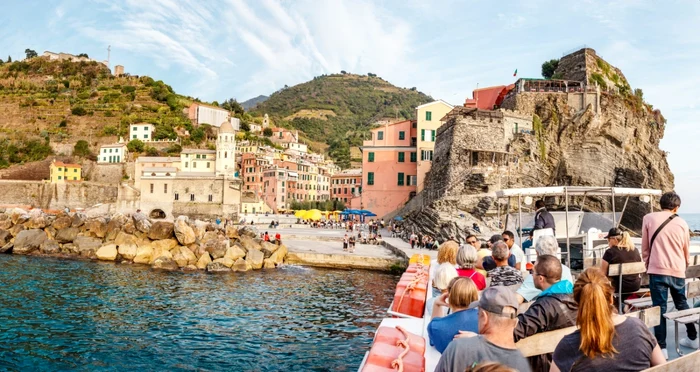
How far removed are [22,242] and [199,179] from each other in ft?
110

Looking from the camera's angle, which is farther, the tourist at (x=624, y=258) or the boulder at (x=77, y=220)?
the boulder at (x=77, y=220)

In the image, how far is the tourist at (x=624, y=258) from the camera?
5.46 meters

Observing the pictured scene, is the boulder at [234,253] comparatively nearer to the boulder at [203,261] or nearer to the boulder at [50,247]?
the boulder at [203,261]

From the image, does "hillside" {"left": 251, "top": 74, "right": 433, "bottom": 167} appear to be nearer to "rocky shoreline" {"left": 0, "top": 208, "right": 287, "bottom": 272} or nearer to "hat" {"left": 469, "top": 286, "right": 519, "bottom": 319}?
"rocky shoreline" {"left": 0, "top": 208, "right": 287, "bottom": 272}

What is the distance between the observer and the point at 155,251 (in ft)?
82.3

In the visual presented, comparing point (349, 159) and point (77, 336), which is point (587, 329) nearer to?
point (77, 336)

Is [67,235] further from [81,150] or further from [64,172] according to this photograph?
[81,150]

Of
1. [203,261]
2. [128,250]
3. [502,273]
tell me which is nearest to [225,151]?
[128,250]

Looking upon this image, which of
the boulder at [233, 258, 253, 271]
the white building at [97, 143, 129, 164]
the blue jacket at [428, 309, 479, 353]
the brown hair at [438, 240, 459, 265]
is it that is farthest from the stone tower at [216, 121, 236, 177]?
the blue jacket at [428, 309, 479, 353]

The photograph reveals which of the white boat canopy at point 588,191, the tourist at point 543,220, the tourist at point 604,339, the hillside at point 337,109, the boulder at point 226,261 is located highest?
the hillside at point 337,109

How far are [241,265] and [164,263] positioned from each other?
157 inches

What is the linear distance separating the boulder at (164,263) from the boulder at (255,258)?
11.8 ft

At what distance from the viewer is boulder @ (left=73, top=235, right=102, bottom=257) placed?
1041 inches

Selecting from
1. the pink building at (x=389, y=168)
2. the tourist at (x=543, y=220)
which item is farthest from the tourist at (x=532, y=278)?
the pink building at (x=389, y=168)
